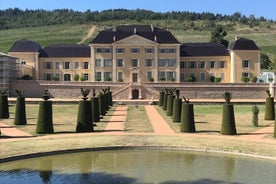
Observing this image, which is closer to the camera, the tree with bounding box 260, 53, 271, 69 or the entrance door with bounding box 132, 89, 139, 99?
the entrance door with bounding box 132, 89, 139, 99

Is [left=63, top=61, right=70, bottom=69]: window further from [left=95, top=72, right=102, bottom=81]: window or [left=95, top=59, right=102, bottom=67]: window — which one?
[left=95, top=72, right=102, bottom=81]: window

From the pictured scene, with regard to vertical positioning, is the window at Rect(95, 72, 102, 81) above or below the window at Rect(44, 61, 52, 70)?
below

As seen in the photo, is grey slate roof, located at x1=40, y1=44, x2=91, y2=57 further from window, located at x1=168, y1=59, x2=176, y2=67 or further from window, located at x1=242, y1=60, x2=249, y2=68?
window, located at x1=242, y1=60, x2=249, y2=68

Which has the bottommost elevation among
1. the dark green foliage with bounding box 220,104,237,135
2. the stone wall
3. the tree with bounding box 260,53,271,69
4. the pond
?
the pond

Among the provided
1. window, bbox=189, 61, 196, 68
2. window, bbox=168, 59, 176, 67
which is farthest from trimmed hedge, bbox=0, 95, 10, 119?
window, bbox=189, 61, 196, 68

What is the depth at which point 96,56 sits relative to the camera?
206 ft

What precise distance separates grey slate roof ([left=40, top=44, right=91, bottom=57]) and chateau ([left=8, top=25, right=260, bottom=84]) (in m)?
0.15

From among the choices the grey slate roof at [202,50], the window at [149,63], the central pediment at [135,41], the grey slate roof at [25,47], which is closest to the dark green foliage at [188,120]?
the central pediment at [135,41]

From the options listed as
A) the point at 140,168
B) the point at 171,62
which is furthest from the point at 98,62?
the point at 140,168

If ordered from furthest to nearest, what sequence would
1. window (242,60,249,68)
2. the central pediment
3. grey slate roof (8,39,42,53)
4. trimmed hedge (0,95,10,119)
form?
1. grey slate roof (8,39,42,53)
2. window (242,60,249,68)
3. the central pediment
4. trimmed hedge (0,95,10,119)

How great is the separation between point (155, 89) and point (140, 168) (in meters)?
41.1

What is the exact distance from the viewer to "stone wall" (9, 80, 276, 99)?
Result: 53312 mm

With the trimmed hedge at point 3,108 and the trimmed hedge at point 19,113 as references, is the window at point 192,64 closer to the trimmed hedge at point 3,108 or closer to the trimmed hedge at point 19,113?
the trimmed hedge at point 3,108

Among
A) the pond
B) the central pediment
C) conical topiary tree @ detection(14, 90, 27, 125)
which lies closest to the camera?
the pond
